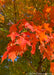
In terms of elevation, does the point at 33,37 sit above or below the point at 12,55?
above

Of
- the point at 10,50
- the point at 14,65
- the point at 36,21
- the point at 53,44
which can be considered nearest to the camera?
the point at 10,50

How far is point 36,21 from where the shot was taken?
95 cm

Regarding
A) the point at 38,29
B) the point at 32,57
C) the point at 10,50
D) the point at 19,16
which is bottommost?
the point at 10,50

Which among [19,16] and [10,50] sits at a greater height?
[19,16]

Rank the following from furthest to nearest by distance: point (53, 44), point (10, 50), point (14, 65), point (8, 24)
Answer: point (14, 65), point (8, 24), point (53, 44), point (10, 50)

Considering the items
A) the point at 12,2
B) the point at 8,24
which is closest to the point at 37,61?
the point at 8,24

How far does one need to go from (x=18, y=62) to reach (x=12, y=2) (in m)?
0.89

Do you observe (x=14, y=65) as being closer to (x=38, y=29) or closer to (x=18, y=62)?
(x=18, y=62)

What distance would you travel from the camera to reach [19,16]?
104 cm

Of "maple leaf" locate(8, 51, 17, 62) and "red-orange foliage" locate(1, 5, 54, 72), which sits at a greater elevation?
"red-orange foliage" locate(1, 5, 54, 72)

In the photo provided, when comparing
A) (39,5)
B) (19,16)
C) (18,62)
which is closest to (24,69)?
(18,62)

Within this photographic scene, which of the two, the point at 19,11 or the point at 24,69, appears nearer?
the point at 19,11

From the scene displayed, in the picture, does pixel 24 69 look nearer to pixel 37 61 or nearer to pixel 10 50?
pixel 37 61

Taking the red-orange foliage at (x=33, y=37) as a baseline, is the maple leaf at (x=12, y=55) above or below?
below
